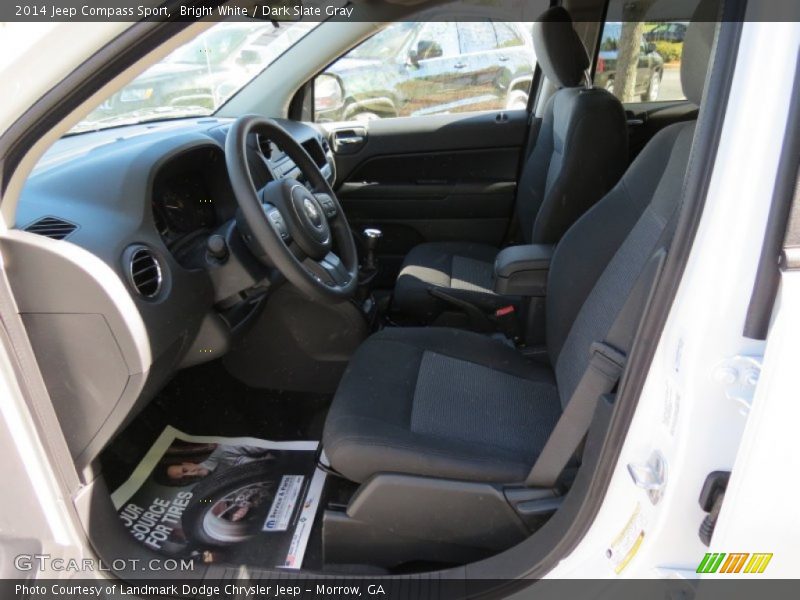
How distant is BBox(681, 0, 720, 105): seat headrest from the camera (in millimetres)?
1079

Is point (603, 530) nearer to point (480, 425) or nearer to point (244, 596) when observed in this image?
point (480, 425)

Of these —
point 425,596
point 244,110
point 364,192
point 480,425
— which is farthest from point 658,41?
point 425,596

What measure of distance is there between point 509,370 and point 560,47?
1.28m

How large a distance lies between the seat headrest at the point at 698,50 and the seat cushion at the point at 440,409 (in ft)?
2.27

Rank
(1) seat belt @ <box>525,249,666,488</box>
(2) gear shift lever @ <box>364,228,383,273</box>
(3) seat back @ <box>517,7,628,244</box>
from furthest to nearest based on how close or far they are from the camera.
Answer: (2) gear shift lever @ <box>364,228,383,273</box>, (3) seat back @ <box>517,7,628,244</box>, (1) seat belt @ <box>525,249,666,488</box>

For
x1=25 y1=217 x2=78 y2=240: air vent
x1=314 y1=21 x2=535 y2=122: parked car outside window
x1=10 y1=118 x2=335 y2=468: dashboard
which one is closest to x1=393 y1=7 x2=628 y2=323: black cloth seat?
x1=314 y1=21 x2=535 y2=122: parked car outside window

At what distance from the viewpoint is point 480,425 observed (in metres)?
1.30

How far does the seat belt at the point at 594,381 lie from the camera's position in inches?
37.8

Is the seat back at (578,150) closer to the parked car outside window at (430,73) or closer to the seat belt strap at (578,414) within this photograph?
the parked car outside window at (430,73)

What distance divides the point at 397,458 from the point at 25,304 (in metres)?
0.68

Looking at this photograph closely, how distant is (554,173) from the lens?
2.18 m

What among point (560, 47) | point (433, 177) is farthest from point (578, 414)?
point (433, 177)

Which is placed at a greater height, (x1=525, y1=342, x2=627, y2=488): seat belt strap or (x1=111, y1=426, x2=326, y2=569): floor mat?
(x1=525, y1=342, x2=627, y2=488): seat belt strap

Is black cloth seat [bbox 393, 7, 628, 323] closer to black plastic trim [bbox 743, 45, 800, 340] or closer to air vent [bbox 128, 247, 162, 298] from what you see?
air vent [bbox 128, 247, 162, 298]
